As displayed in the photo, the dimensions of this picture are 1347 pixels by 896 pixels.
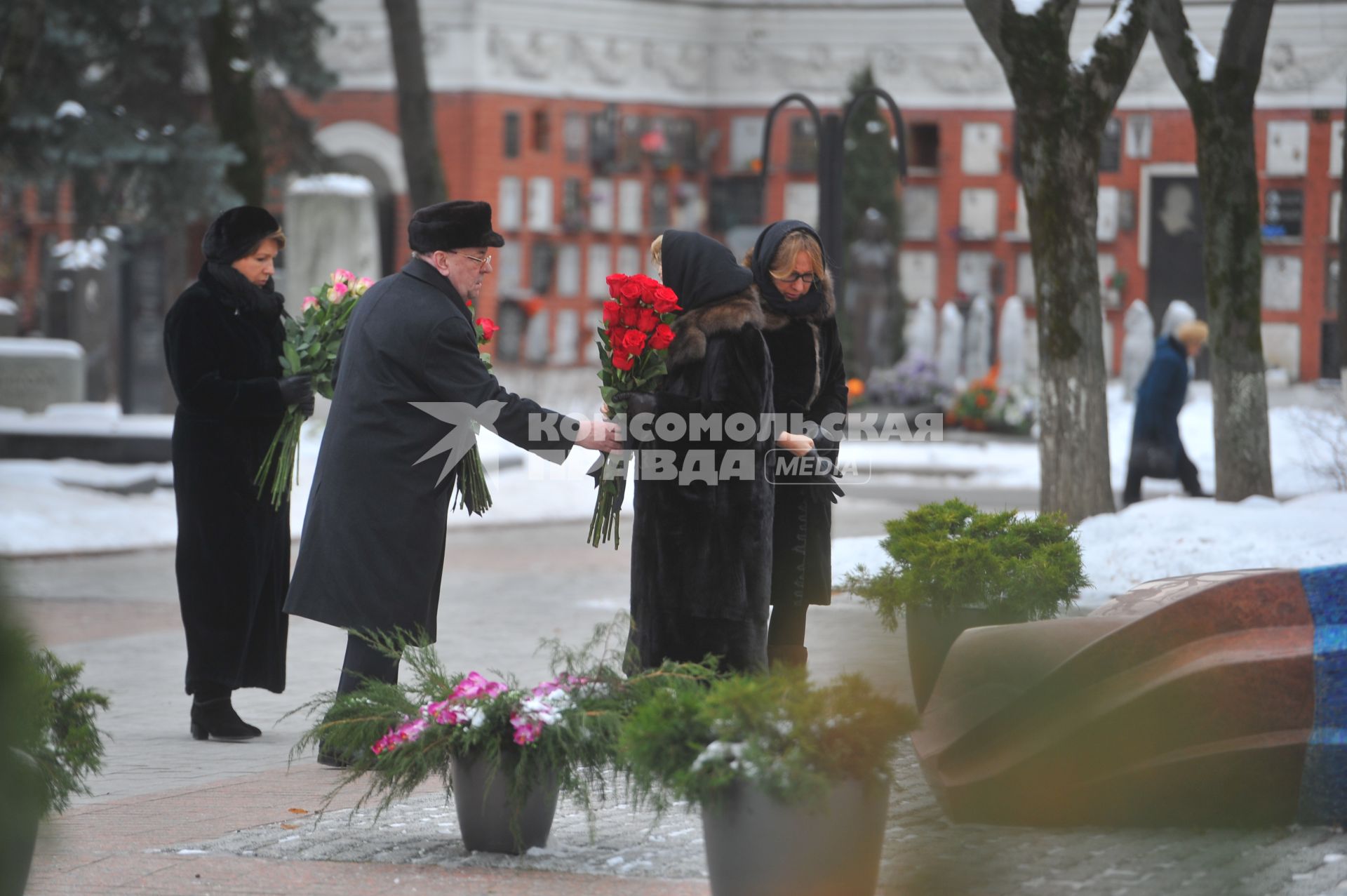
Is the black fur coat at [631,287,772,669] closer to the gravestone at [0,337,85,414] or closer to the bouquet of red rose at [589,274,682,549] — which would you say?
the bouquet of red rose at [589,274,682,549]

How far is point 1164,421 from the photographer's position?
54.7ft

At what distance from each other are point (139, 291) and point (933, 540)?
2919 cm

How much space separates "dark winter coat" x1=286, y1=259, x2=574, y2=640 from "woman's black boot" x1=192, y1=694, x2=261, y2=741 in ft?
3.81

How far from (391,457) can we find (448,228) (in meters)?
0.80

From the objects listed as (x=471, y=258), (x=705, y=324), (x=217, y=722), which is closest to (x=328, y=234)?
(x=217, y=722)

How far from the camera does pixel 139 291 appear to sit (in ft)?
113

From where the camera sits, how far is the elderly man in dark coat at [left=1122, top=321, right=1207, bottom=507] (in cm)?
1661

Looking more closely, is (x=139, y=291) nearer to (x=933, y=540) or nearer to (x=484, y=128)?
(x=484, y=128)

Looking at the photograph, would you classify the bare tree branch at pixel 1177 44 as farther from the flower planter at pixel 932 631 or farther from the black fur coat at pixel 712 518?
the black fur coat at pixel 712 518

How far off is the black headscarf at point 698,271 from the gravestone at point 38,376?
16967 millimetres

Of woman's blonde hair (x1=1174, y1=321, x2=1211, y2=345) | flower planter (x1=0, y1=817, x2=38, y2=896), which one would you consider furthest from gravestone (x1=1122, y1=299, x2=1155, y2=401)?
flower planter (x1=0, y1=817, x2=38, y2=896)

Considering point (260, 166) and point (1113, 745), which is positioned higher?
point (260, 166)

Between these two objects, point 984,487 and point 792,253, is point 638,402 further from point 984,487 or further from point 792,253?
point 984,487

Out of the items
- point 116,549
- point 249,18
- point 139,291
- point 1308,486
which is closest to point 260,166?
point 249,18
